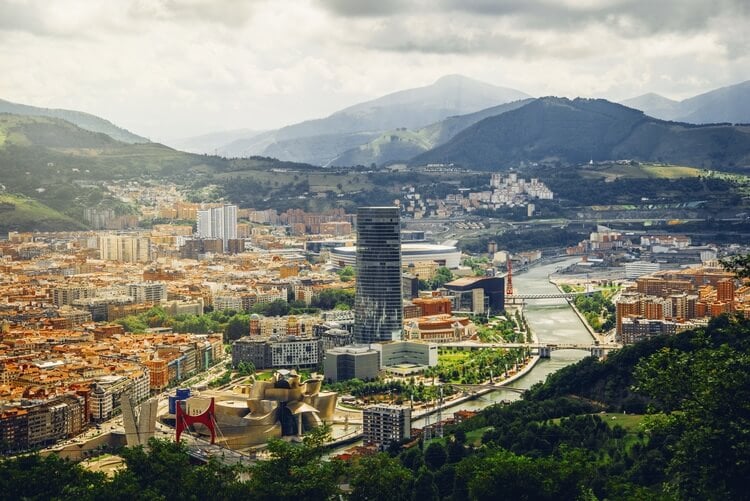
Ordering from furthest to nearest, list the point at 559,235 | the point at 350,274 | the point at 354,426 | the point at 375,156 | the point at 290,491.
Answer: the point at 375,156
the point at 559,235
the point at 350,274
the point at 354,426
the point at 290,491

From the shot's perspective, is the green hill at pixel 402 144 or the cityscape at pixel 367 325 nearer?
the cityscape at pixel 367 325

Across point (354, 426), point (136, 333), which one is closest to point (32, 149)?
point (136, 333)

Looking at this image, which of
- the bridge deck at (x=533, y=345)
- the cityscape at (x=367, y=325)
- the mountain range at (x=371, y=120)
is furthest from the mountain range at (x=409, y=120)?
the bridge deck at (x=533, y=345)

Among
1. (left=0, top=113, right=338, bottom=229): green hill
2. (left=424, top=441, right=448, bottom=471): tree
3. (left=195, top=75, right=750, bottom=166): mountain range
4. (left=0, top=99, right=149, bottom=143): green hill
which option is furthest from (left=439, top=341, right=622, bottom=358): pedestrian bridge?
(left=195, top=75, right=750, bottom=166): mountain range

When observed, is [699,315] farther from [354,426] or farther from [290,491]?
[290,491]

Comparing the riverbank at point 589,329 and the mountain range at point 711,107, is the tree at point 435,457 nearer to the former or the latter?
the riverbank at point 589,329
